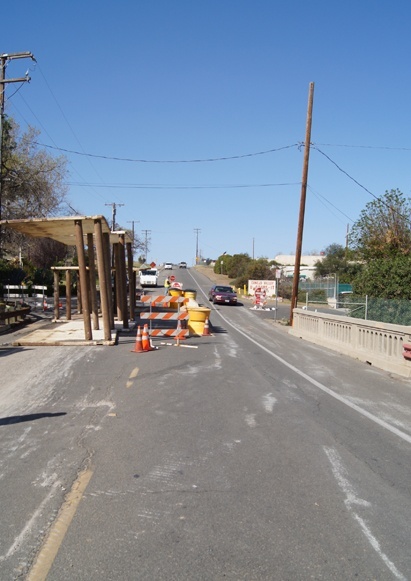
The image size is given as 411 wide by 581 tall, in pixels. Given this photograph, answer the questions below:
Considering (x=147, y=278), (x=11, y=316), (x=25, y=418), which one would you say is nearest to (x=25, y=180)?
(x=11, y=316)

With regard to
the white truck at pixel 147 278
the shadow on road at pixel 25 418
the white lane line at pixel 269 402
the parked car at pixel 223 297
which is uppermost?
the white truck at pixel 147 278

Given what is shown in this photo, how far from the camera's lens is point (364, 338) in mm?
15969

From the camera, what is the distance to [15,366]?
12.8 metres

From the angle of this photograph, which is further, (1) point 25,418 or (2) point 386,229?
(2) point 386,229

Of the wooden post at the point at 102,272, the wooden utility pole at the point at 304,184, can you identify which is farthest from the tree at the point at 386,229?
the wooden post at the point at 102,272

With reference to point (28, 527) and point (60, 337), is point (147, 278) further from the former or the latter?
point (28, 527)

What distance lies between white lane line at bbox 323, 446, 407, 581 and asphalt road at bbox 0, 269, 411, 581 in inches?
0.6

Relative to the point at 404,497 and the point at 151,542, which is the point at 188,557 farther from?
the point at 404,497

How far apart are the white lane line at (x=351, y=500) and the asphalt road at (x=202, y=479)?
0.02 meters

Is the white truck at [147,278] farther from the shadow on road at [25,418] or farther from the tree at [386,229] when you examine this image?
the shadow on road at [25,418]

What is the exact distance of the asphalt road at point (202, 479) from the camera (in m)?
4.05

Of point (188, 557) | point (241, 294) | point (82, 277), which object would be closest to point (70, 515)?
point (188, 557)

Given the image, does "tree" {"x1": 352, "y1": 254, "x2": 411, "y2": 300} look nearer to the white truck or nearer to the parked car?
the parked car

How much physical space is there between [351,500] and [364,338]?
1123cm
